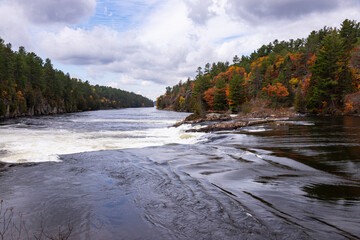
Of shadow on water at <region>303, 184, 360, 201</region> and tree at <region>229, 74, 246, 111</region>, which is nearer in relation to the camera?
shadow on water at <region>303, 184, 360, 201</region>

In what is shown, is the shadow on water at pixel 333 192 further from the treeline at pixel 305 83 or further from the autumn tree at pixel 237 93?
the autumn tree at pixel 237 93

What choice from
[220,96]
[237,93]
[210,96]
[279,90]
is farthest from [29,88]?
[279,90]

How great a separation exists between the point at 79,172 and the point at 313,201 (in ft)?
28.4

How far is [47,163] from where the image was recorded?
10.9 m

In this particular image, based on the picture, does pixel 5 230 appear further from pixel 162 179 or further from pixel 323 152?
pixel 323 152

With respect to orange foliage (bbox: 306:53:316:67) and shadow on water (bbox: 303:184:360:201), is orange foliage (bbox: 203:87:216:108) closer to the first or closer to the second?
orange foliage (bbox: 306:53:316:67)

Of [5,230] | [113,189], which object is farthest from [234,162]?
[5,230]

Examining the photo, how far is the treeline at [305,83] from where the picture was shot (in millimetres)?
42188

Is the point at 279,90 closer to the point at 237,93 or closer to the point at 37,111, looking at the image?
the point at 237,93

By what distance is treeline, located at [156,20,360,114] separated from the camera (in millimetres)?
42188

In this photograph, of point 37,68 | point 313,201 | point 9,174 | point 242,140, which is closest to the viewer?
point 313,201

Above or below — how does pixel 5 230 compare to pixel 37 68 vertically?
below

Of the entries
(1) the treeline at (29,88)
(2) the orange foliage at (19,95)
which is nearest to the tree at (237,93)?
(1) the treeline at (29,88)

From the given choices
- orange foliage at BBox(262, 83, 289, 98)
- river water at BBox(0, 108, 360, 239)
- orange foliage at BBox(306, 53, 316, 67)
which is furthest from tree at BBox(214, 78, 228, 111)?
river water at BBox(0, 108, 360, 239)
